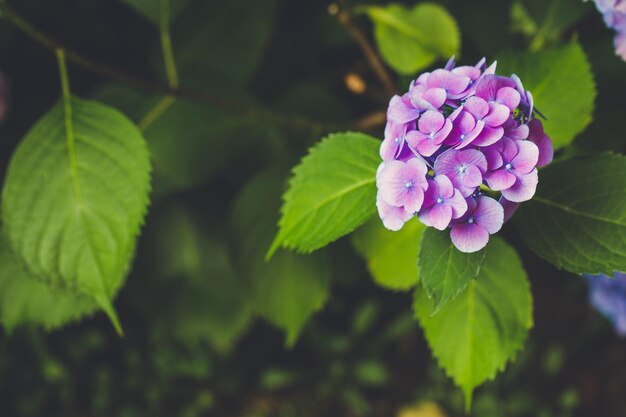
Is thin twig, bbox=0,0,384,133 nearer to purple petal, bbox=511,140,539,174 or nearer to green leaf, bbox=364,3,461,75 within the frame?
green leaf, bbox=364,3,461,75

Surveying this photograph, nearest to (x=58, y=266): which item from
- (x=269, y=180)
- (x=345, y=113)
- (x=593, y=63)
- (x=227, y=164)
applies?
(x=269, y=180)

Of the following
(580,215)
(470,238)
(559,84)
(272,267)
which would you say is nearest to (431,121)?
(470,238)

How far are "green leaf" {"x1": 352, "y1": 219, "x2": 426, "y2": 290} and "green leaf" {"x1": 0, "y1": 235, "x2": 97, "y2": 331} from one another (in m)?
0.72

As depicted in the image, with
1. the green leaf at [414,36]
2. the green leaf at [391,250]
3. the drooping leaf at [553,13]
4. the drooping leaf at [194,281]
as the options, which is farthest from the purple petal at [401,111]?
the drooping leaf at [194,281]

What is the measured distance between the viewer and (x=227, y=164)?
1616 millimetres

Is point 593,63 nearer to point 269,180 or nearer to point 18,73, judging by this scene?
point 269,180

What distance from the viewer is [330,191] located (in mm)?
875

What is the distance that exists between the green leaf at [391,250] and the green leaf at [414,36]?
358 mm

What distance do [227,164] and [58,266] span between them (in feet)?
2.12

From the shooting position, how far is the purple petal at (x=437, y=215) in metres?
0.72

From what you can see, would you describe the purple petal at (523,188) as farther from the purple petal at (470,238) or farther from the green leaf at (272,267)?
the green leaf at (272,267)

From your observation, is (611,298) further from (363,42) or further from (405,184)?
(405,184)

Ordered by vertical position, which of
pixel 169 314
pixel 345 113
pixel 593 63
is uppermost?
pixel 593 63

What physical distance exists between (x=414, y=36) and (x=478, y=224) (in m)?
0.70
